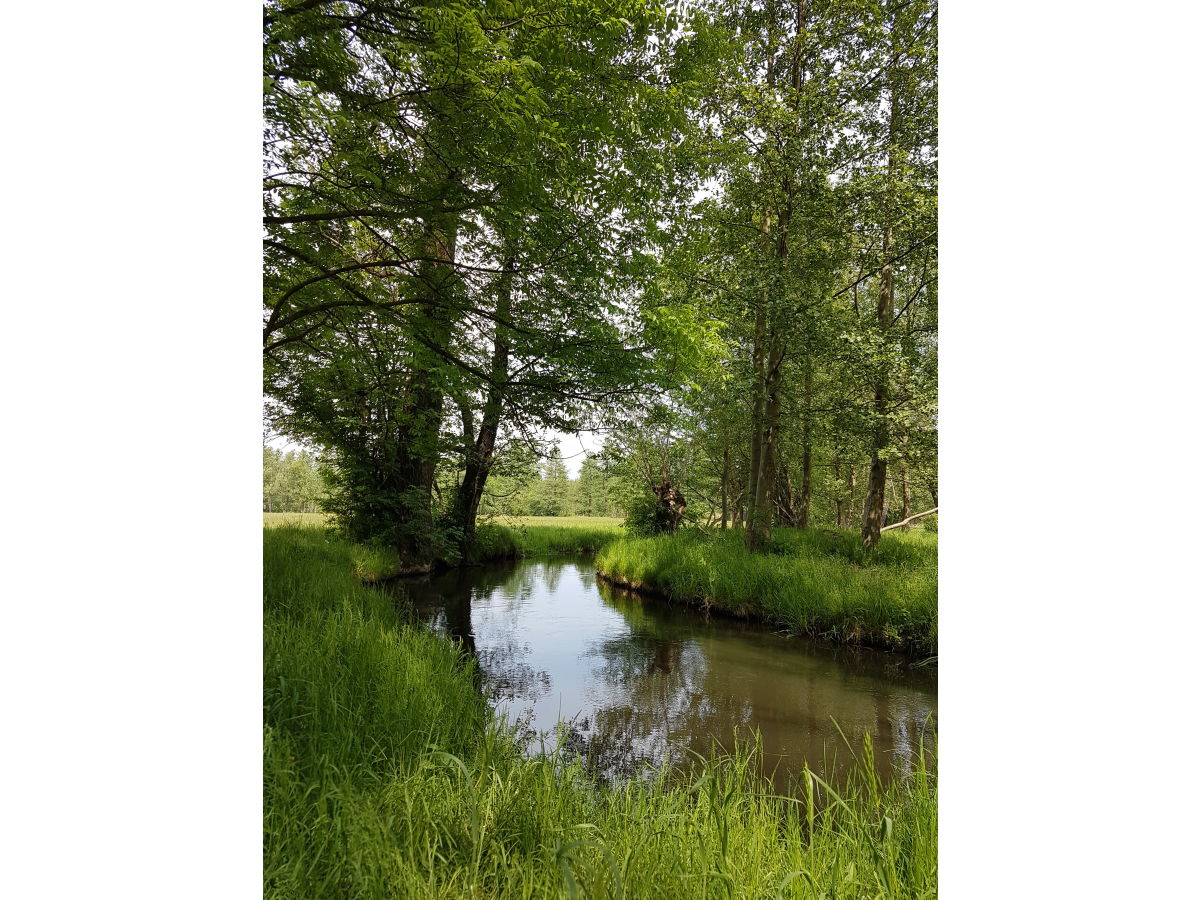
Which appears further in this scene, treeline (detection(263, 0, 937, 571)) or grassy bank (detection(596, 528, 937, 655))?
grassy bank (detection(596, 528, 937, 655))

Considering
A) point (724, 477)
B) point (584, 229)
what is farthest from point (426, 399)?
point (724, 477)

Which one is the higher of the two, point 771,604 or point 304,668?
point 304,668

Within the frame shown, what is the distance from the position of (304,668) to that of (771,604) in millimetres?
4832

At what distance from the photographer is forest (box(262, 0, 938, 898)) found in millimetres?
1389

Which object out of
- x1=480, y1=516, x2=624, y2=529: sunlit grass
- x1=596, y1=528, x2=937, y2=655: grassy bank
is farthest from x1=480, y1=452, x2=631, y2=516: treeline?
x1=596, y1=528, x2=937, y2=655: grassy bank

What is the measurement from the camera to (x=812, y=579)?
18.2ft

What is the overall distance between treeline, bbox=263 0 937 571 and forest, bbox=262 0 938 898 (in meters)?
0.02

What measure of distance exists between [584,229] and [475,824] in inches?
106

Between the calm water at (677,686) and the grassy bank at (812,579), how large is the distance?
268 mm

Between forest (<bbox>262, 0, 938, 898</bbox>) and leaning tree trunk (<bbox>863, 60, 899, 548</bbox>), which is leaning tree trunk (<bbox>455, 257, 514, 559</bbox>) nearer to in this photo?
forest (<bbox>262, 0, 938, 898</bbox>)
